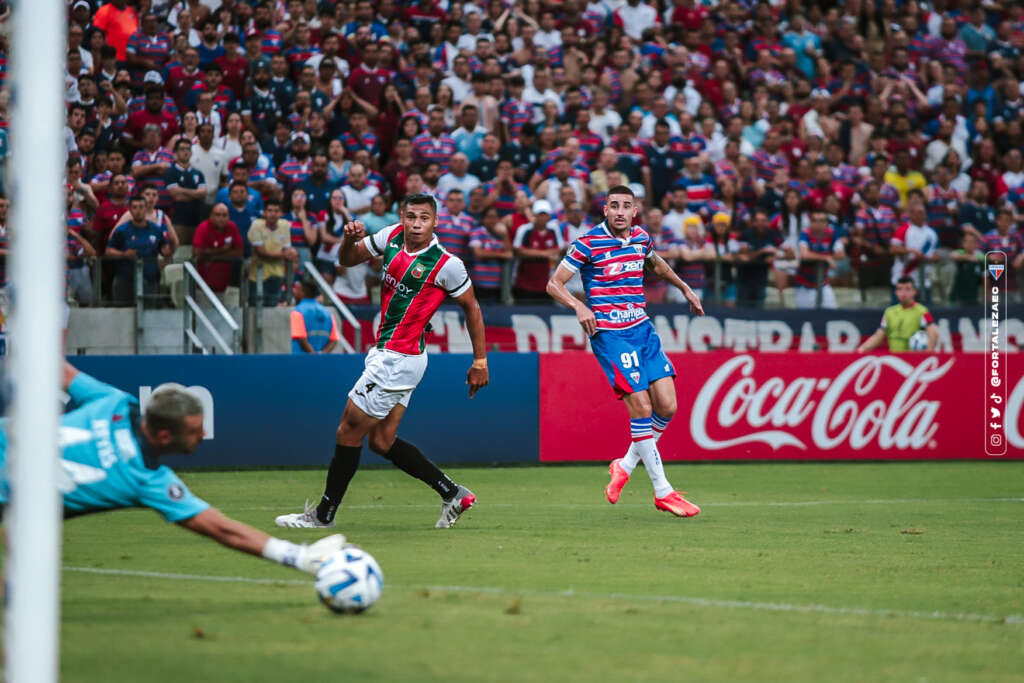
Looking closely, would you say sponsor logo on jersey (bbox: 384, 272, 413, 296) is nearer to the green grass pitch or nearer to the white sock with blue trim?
the green grass pitch

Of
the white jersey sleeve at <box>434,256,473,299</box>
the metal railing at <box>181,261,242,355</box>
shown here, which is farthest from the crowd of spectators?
the white jersey sleeve at <box>434,256,473,299</box>

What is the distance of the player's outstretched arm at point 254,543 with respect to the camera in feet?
21.2

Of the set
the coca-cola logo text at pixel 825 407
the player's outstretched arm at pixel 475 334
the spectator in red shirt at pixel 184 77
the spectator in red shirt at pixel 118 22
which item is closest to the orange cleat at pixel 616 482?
the player's outstretched arm at pixel 475 334

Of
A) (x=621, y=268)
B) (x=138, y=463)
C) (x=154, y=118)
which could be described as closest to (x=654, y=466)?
(x=621, y=268)

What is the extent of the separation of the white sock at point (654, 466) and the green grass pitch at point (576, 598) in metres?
0.26

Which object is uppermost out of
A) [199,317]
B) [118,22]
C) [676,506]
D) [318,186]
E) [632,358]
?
[118,22]

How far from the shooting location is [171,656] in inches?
223

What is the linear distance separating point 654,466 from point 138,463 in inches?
221

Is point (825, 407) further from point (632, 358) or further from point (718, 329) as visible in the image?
point (632, 358)

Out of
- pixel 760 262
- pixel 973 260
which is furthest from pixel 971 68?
pixel 760 262

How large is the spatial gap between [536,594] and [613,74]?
51.7 ft

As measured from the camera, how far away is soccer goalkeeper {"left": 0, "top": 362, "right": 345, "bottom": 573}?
249 inches

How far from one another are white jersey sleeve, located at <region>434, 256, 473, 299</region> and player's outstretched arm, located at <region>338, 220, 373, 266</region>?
0.57 metres

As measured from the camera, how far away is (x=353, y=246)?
1004 centimetres
